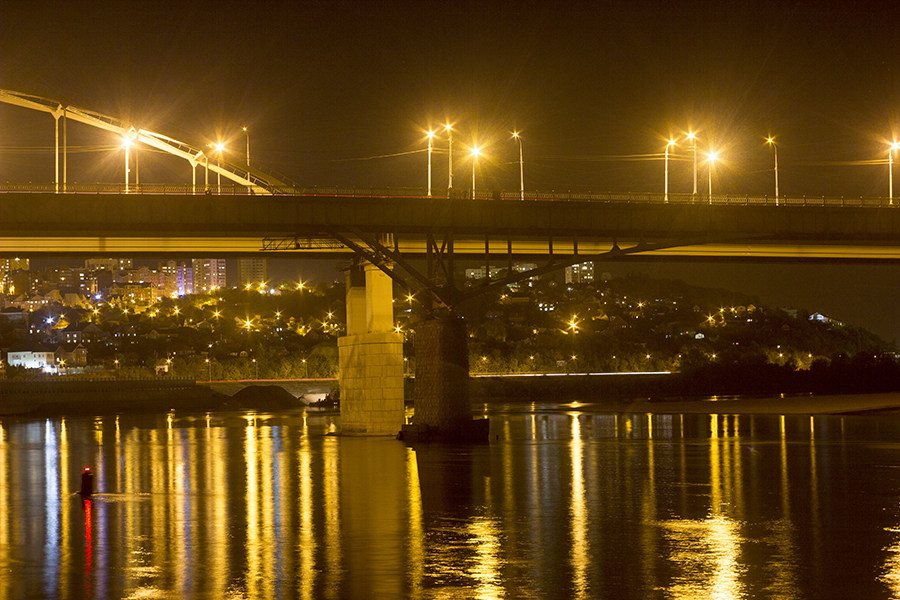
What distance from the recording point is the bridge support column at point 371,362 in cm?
6538

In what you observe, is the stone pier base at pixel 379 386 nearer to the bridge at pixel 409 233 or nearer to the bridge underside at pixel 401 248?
the bridge at pixel 409 233

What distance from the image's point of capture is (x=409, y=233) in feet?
207

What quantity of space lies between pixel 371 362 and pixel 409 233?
865 cm

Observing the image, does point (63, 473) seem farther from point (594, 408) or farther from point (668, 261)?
point (594, 408)

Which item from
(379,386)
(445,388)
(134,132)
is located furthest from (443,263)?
(134,132)

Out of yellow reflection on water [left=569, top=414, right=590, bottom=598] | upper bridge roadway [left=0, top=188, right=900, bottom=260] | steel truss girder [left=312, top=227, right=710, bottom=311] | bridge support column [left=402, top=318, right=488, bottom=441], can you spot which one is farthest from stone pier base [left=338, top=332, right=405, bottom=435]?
yellow reflection on water [left=569, top=414, right=590, bottom=598]

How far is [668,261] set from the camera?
81.1 meters

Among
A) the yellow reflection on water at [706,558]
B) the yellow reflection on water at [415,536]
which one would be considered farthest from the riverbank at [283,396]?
the yellow reflection on water at [706,558]

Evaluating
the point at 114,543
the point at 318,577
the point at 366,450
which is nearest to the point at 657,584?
the point at 318,577

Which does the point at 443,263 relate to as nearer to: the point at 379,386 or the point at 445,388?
the point at 445,388

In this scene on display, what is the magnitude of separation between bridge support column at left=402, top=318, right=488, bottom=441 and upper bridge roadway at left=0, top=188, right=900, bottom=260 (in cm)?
612

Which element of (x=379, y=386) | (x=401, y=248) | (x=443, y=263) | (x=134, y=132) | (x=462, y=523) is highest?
(x=134, y=132)

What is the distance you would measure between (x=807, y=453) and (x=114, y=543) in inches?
1288

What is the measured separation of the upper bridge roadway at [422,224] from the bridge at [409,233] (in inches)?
3.2
